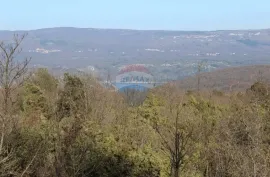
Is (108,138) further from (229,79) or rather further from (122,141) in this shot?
(229,79)

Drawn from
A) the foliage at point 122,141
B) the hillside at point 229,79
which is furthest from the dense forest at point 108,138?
the hillside at point 229,79

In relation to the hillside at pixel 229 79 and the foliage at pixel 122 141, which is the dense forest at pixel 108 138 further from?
the hillside at pixel 229 79

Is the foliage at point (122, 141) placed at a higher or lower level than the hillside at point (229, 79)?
higher

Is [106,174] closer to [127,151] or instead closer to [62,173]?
[127,151]

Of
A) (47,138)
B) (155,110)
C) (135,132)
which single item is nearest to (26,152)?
(47,138)

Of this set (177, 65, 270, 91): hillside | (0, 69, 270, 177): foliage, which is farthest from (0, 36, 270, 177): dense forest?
(177, 65, 270, 91): hillside

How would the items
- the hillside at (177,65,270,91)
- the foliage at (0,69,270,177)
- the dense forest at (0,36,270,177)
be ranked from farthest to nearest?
1. the hillside at (177,65,270,91)
2. the foliage at (0,69,270,177)
3. the dense forest at (0,36,270,177)

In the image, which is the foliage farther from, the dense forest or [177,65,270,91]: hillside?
[177,65,270,91]: hillside

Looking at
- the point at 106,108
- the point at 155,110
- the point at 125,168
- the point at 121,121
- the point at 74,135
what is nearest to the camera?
the point at 74,135
